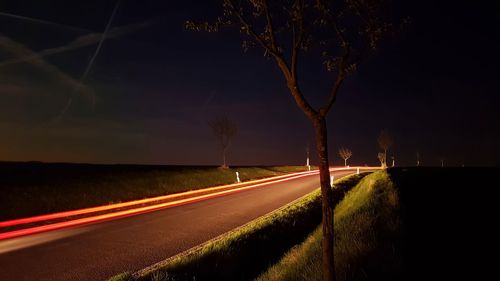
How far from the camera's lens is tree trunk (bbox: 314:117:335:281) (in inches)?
263

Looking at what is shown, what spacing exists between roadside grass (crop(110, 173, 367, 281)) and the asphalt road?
0.60 m

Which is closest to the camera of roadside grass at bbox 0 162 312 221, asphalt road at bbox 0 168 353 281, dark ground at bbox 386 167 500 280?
dark ground at bbox 386 167 500 280

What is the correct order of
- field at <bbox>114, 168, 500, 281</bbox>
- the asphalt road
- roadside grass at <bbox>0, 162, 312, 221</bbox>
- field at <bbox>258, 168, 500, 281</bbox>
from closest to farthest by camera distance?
field at <bbox>258, 168, 500, 281</bbox> → field at <bbox>114, 168, 500, 281</bbox> → the asphalt road → roadside grass at <bbox>0, 162, 312, 221</bbox>

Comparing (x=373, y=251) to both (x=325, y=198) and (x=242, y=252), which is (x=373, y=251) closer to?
(x=325, y=198)

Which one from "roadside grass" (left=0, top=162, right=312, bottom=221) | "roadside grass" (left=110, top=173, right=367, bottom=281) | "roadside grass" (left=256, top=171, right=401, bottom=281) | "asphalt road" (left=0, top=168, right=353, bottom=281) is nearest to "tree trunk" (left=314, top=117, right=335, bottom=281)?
"roadside grass" (left=256, top=171, right=401, bottom=281)

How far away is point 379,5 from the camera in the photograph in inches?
290

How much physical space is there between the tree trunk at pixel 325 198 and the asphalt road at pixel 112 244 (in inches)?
168

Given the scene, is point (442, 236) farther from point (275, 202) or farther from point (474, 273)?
point (275, 202)

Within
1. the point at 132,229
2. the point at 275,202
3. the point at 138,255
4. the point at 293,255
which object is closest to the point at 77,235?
the point at 132,229

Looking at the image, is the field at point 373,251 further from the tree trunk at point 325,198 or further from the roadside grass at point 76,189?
the roadside grass at point 76,189

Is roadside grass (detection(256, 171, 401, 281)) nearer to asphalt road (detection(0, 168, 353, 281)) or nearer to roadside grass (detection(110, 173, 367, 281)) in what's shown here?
roadside grass (detection(110, 173, 367, 281))

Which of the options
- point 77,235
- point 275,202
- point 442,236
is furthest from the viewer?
point 275,202

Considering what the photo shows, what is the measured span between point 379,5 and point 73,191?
1979cm

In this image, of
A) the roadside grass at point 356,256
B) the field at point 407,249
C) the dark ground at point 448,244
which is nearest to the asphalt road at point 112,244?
the roadside grass at point 356,256
